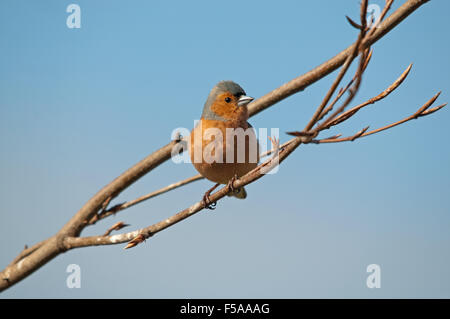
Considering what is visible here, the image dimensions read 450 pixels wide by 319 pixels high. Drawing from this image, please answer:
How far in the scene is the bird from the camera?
3051 millimetres

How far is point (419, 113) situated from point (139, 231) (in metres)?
1.73

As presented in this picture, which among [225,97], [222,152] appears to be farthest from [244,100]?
[222,152]

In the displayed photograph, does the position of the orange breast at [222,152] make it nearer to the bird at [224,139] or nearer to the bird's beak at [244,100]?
the bird at [224,139]

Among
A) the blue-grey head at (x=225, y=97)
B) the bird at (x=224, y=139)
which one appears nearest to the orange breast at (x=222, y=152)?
the bird at (x=224, y=139)

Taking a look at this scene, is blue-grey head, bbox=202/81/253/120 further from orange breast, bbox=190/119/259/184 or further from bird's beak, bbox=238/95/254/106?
orange breast, bbox=190/119/259/184

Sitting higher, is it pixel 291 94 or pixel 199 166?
pixel 291 94

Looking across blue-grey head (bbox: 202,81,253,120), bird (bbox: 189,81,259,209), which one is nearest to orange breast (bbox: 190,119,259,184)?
bird (bbox: 189,81,259,209)

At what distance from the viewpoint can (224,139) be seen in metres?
3.15

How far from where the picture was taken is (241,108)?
11.6 feet

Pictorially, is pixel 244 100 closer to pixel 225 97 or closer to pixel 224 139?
pixel 225 97

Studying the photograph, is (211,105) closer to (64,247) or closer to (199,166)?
(199,166)

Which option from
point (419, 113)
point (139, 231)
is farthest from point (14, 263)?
point (419, 113)

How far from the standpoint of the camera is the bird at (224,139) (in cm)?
305

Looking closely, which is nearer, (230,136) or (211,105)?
(230,136)
